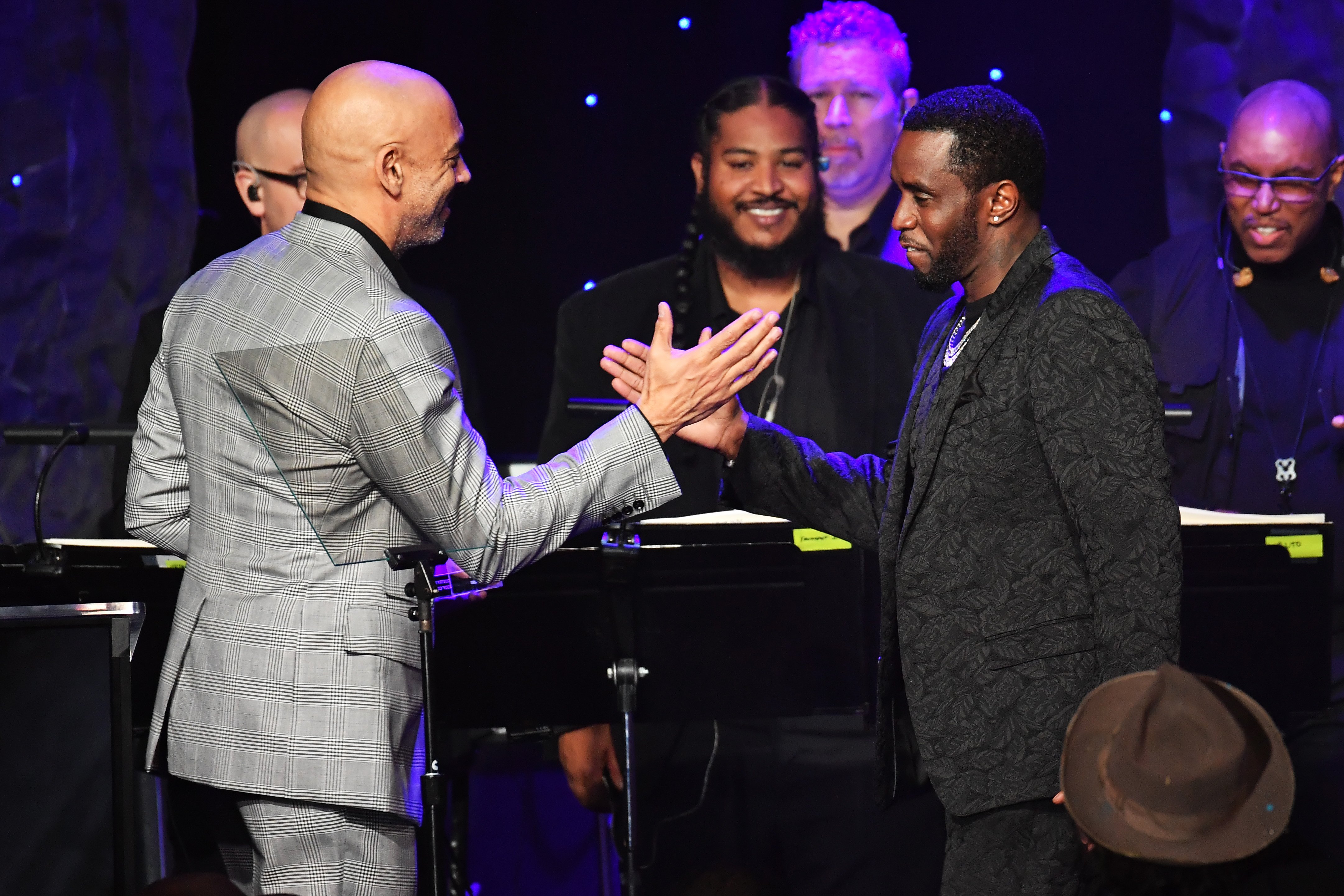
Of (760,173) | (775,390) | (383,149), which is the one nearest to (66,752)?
→ (383,149)

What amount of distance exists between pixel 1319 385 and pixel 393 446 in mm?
4083

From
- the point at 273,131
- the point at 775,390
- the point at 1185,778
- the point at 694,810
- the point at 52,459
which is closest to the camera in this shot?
the point at 1185,778

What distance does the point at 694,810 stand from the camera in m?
4.34

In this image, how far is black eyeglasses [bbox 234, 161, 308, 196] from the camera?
4520 millimetres

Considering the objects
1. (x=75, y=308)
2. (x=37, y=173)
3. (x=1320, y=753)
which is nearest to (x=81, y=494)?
(x=75, y=308)

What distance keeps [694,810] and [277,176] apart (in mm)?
2707

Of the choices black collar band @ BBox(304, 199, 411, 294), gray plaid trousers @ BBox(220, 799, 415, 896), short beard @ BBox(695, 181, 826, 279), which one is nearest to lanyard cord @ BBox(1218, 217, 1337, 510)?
short beard @ BBox(695, 181, 826, 279)

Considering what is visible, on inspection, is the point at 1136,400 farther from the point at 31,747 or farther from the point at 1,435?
the point at 1,435

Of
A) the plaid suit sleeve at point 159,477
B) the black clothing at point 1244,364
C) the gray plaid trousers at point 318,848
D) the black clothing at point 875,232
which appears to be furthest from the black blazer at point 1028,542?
the black clothing at point 1244,364

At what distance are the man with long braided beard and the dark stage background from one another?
4.5 inches

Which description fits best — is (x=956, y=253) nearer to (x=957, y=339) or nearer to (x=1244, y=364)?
(x=957, y=339)

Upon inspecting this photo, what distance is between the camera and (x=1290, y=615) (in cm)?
305

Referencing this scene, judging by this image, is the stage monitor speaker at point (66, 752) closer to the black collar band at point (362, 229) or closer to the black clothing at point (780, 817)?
the black collar band at point (362, 229)

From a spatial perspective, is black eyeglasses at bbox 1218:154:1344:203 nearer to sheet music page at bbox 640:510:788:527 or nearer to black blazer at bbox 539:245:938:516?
black blazer at bbox 539:245:938:516
